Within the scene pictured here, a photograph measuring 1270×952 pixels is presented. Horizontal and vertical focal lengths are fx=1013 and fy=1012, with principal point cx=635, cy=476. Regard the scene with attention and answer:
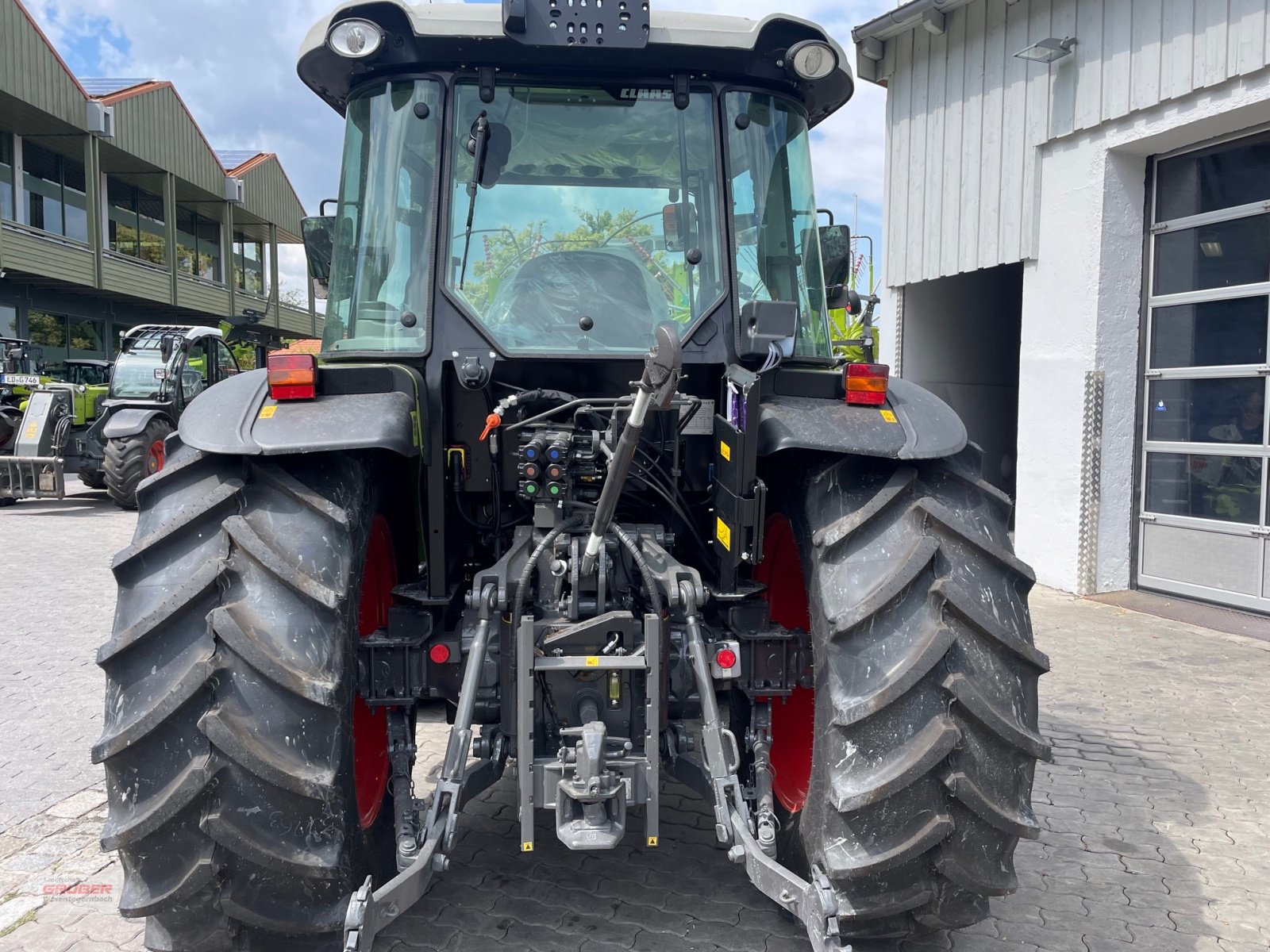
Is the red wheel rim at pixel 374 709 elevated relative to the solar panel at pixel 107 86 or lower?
lower

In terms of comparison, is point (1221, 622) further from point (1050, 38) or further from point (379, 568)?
point (379, 568)

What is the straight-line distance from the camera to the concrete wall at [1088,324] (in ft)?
25.7

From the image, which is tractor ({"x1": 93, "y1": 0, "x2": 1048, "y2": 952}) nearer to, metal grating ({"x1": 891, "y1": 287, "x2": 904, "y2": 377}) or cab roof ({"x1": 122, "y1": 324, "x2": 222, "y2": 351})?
metal grating ({"x1": 891, "y1": 287, "x2": 904, "y2": 377})

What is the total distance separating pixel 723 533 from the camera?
2885mm

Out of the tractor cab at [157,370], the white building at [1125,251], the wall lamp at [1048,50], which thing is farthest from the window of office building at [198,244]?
the wall lamp at [1048,50]

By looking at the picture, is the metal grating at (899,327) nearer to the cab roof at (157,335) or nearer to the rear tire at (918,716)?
the rear tire at (918,716)

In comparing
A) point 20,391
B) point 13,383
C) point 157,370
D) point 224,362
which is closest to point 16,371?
point 20,391

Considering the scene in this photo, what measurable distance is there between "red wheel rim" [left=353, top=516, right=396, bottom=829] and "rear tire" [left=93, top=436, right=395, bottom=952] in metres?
0.53

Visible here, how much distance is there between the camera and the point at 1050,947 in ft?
9.71

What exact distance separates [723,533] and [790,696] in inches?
29.2

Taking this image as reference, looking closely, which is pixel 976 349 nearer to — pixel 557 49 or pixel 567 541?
pixel 557 49

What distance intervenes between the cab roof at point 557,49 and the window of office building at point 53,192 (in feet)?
77.5

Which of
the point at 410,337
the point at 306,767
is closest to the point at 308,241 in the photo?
the point at 410,337

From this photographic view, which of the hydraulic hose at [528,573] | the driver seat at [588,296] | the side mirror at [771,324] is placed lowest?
the hydraulic hose at [528,573]
